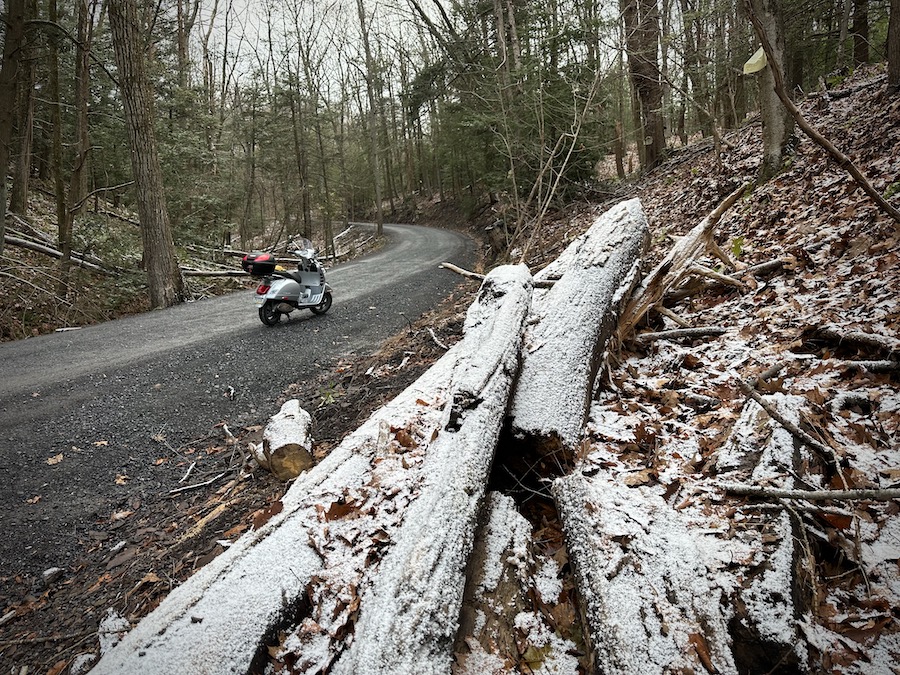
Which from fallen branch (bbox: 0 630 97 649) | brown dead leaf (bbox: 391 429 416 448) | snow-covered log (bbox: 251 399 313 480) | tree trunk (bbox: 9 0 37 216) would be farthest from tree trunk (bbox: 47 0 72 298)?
brown dead leaf (bbox: 391 429 416 448)

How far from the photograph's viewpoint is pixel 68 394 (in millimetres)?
4887

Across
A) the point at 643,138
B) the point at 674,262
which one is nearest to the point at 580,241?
the point at 674,262

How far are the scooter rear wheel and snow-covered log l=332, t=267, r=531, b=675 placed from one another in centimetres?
546

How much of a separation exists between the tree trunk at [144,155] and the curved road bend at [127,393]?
4.12ft

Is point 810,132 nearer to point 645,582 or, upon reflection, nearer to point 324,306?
point 645,582

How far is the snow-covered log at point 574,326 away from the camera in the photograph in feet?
9.02

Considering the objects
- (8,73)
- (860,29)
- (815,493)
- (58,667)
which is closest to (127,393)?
(58,667)

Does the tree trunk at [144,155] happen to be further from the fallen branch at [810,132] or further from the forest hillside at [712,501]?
the fallen branch at [810,132]

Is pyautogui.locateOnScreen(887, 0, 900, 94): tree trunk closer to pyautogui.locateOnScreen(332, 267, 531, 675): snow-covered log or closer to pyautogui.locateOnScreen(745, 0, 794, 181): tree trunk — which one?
pyautogui.locateOnScreen(745, 0, 794, 181): tree trunk

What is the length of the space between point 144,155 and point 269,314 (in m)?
4.79

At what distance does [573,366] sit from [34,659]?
11.3 ft

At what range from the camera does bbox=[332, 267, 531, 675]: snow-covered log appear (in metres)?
1.61

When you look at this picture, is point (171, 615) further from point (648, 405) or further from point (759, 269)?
point (759, 269)

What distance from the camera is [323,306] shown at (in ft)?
27.1
